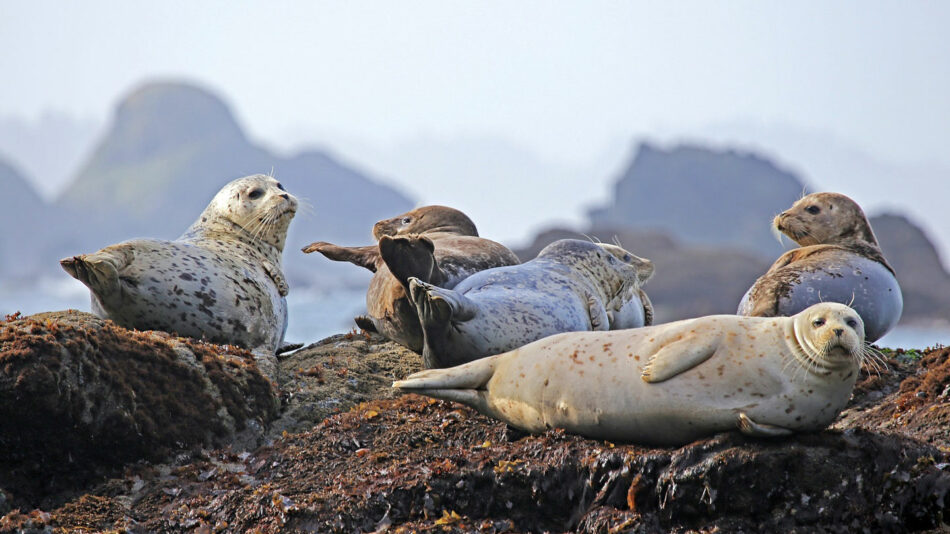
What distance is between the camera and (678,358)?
4785mm

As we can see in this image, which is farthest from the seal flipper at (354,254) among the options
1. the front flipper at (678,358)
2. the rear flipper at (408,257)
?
the front flipper at (678,358)

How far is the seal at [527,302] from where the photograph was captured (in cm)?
631

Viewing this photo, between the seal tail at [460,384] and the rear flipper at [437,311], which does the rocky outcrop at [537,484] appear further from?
the rear flipper at [437,311]

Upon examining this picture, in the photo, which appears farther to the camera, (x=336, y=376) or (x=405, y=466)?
(x=336, y=376)

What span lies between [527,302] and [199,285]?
254 centimetres

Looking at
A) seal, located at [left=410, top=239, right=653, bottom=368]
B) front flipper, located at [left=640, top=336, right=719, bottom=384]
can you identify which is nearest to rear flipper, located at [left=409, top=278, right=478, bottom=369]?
seal, located at [left=410, top=239, right=653, bottom=368]

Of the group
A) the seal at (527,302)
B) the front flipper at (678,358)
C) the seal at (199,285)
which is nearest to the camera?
the front flipper at (678,358)

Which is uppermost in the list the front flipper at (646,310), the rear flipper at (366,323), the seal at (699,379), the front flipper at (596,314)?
the front flipper at (646,310)

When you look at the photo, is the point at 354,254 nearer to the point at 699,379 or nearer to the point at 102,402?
the point at 102,402

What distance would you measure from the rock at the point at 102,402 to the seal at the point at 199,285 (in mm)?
830

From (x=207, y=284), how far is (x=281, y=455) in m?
2.58

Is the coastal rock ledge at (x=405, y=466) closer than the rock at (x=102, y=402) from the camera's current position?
Yes

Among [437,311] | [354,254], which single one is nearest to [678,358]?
[437,311]

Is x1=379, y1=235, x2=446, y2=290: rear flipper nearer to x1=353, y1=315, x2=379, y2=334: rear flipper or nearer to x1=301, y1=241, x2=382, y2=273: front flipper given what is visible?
x1=353, y1=315, x2=379, y2=334: rear flipper
